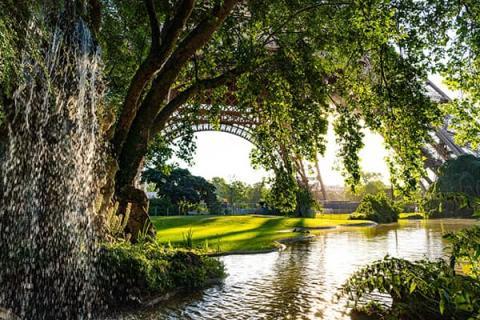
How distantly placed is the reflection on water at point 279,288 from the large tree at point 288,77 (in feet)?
6.48

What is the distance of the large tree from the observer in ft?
29.7

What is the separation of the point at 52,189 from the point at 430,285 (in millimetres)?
6314

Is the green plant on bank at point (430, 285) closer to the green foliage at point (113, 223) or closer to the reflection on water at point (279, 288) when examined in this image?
the reflection on water at point (279, 288)

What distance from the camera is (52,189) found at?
7.09 m

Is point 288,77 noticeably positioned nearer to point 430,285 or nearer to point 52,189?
point 52,189

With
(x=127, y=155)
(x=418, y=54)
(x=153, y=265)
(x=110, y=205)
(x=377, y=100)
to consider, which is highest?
(x=418, y=54)

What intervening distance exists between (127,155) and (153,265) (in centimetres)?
303

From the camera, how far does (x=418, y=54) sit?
370 inches

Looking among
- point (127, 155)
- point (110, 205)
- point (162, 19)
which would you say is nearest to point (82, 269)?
point (110, 205)

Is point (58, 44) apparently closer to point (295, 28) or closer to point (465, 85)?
point (295, 28)

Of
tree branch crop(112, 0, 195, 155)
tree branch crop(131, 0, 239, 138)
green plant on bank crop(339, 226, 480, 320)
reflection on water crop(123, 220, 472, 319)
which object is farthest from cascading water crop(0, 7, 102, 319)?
green plant on bank crop(339, 226, 480, 320)

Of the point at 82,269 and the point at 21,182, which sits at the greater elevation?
the point at 21,182

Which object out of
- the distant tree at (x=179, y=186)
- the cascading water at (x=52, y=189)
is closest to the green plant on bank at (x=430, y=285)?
the cascading water at (x=52, y=189)

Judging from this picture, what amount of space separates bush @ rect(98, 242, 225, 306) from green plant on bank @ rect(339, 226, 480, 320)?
11.4 feet
